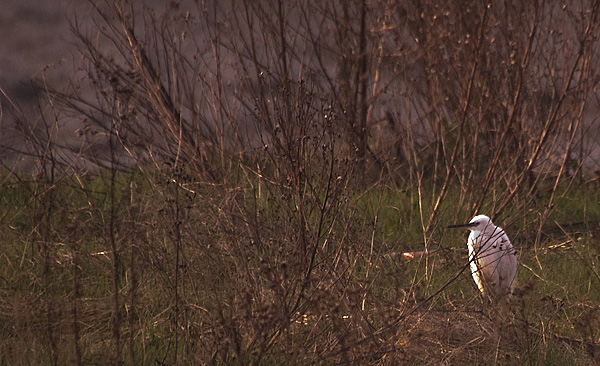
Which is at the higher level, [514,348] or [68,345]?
[68,345]

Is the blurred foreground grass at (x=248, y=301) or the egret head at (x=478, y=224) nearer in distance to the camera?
the blurred foreground grass at (x=248, y=301)

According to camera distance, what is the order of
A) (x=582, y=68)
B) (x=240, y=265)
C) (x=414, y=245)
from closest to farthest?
(x=240, y=265)
(x=414, y=245)
(x=582, y=68)

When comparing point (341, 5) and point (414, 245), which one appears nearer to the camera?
point (414, 245)

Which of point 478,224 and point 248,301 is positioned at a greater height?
point 248,301

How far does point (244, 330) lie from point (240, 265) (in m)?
0.30

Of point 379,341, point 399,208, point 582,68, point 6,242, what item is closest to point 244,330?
point 379,341

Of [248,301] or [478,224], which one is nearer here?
[248,301]

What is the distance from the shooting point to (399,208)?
6746 millimetres

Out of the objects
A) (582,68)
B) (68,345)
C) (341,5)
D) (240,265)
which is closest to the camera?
(68,345)

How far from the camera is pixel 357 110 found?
7.27 m

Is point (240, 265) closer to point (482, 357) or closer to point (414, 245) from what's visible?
point (482, 357)

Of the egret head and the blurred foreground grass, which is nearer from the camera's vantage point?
the blurred foreground grass

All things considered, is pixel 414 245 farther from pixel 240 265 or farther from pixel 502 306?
pixel 240 265

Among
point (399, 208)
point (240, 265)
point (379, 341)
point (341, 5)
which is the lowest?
point (399, 208)
